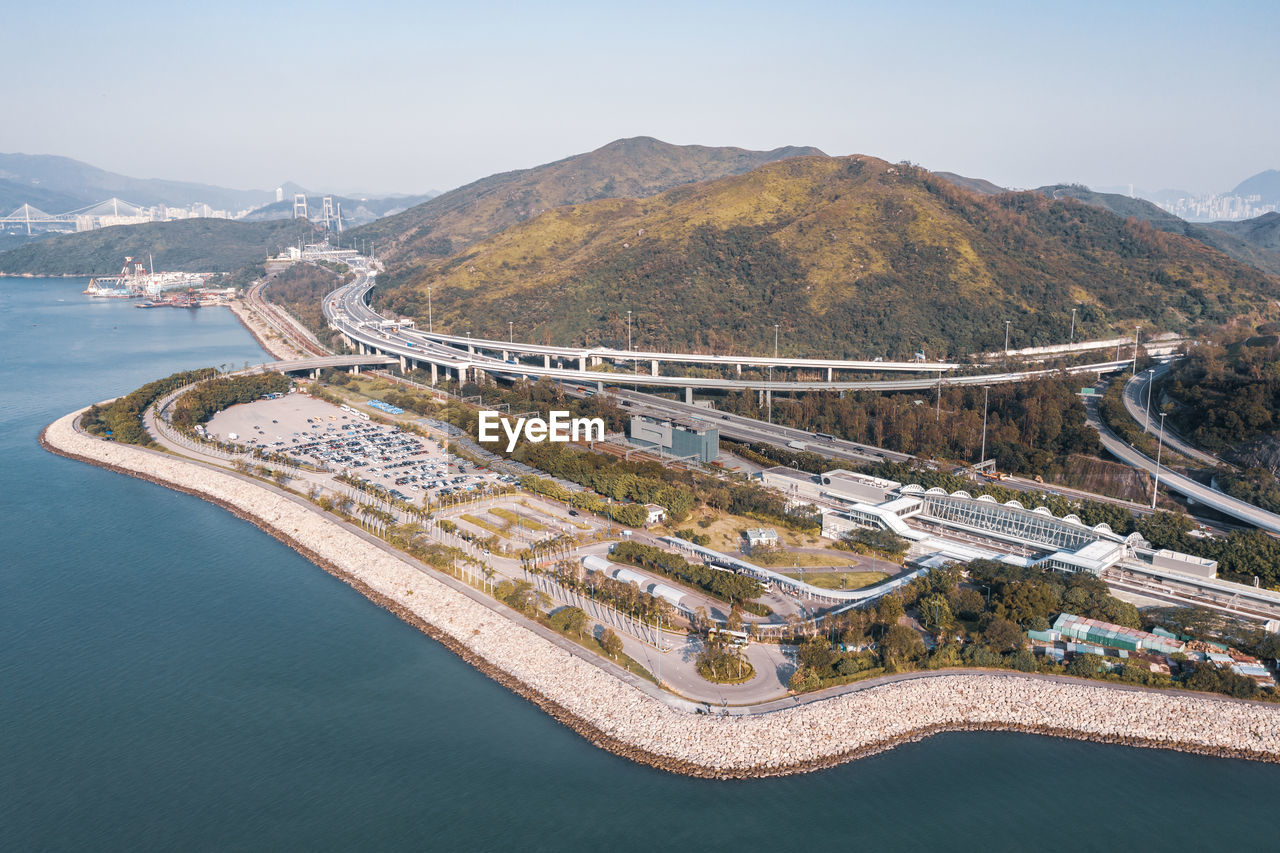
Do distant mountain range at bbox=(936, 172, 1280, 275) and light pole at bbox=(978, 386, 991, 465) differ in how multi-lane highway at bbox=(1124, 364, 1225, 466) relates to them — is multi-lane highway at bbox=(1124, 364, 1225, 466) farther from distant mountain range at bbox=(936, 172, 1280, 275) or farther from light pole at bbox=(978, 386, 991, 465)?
distant mountain range at bbox=(936, 172, 1280, 275)

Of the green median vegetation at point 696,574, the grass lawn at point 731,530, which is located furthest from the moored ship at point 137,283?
the green median vegetation at point 696,574

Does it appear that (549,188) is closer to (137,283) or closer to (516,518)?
(137,283)

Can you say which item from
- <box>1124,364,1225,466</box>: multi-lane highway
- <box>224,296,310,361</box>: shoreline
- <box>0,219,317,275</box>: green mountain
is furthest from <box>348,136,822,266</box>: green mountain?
<box>1124,364,1225,466</box>: multi-lane highway

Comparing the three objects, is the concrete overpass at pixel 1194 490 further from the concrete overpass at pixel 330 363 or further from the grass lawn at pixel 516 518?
the concrete overpass at pixel 330 363

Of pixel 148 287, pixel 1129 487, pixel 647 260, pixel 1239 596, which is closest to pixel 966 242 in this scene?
pixel 647 260

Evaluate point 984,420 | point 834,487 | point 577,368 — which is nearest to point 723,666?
point 834,487
